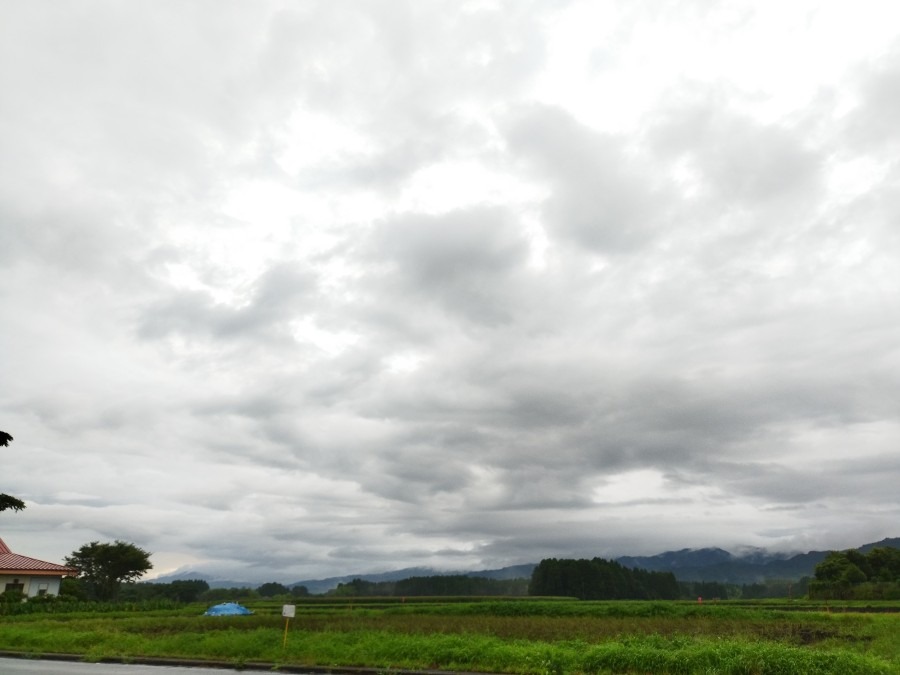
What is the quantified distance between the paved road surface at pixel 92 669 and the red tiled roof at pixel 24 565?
4473cm

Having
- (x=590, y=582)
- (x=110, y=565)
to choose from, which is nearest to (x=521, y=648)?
(x=110, y=565)

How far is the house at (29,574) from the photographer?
190 ft

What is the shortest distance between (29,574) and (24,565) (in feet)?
5.14

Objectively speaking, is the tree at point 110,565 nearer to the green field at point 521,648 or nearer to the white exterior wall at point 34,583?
the white exterior wall at point 34,583

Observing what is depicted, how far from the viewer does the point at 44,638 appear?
26.7 meters

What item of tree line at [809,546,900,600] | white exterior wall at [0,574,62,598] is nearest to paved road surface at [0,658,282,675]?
white exterior wall at [0,574,62,598]

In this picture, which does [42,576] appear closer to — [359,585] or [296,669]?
[296,669]

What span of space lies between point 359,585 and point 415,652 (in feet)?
490

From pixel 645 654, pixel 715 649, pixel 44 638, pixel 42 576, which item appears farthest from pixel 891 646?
pixel 42 576

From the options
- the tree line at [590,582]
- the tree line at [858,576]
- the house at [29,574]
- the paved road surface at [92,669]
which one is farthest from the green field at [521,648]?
the tree line at [590,582]

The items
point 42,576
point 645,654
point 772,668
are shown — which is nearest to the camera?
point 772,668

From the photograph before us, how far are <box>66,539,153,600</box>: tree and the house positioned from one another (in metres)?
17.8

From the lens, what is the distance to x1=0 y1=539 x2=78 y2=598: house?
5791 centimetres

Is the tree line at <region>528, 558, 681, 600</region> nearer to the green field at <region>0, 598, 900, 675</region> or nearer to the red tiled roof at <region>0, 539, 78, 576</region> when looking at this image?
the red tiled roof at <region>0, 539, 78, 576</region>
